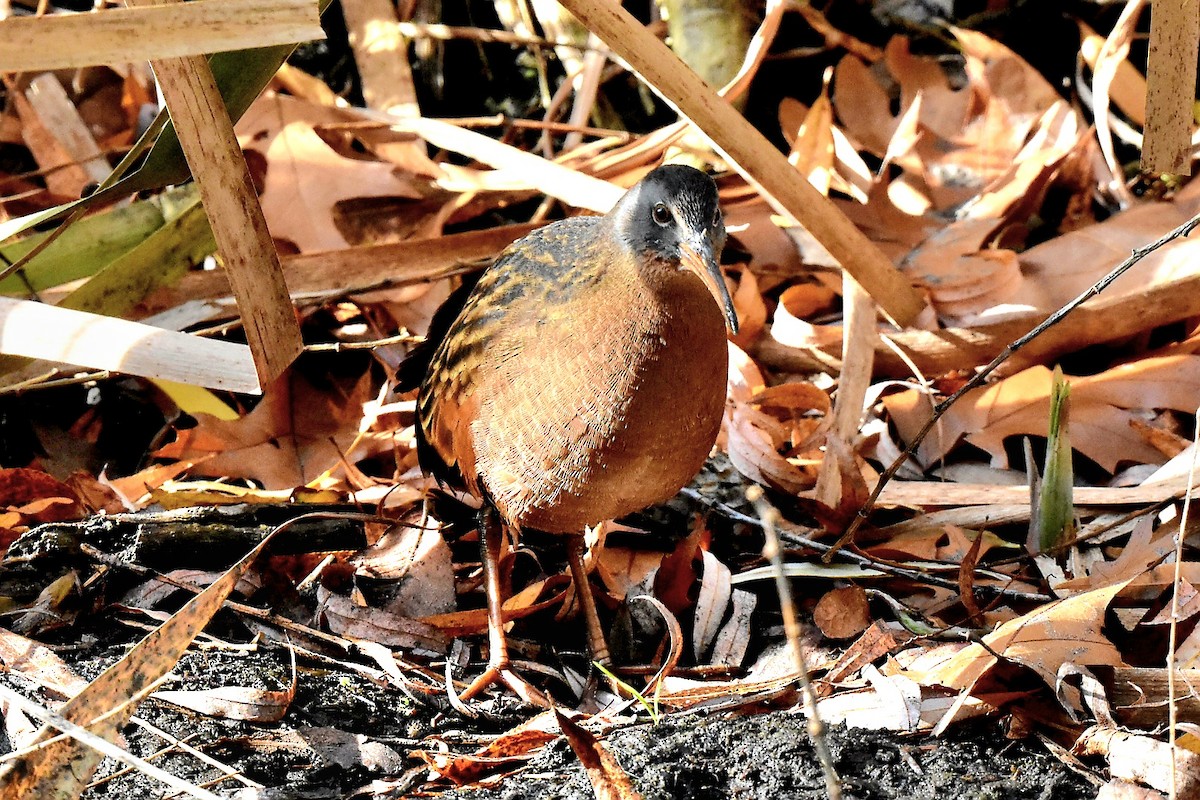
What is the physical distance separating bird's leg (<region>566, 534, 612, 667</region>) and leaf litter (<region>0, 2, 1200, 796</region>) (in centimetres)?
7

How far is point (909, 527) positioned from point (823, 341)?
79cm

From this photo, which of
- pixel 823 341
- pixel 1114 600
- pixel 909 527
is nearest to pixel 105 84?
pixel 823 341

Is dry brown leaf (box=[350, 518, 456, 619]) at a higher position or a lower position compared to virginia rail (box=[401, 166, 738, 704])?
lower

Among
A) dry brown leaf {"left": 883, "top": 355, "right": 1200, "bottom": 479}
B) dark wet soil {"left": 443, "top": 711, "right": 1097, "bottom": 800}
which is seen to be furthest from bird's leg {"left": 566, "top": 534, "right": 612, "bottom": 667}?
dry brown leaf {"left": 883, "top": 355, "right": 1200, "bottom": 479}

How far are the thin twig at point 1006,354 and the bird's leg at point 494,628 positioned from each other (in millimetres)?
819

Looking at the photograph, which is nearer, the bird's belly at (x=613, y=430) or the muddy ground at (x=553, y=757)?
the muddy ground at (x=553, y=757)

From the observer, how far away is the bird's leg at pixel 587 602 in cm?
329

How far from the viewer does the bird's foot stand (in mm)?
3021

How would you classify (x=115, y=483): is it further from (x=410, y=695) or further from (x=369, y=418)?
(x=410, y=695)

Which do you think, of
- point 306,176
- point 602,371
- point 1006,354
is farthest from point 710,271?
point 306,176

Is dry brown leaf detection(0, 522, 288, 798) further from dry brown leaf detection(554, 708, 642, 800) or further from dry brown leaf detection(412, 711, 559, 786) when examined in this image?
dry brown leaf detection(554, 708, 642, 800)

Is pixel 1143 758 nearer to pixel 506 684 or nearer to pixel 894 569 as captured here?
pixel 894 569

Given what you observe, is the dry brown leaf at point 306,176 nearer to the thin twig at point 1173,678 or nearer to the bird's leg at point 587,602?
the bird's leg at point 587,602

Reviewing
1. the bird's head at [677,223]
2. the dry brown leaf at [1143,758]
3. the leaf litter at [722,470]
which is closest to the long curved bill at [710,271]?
the bird's head at [677,223]
